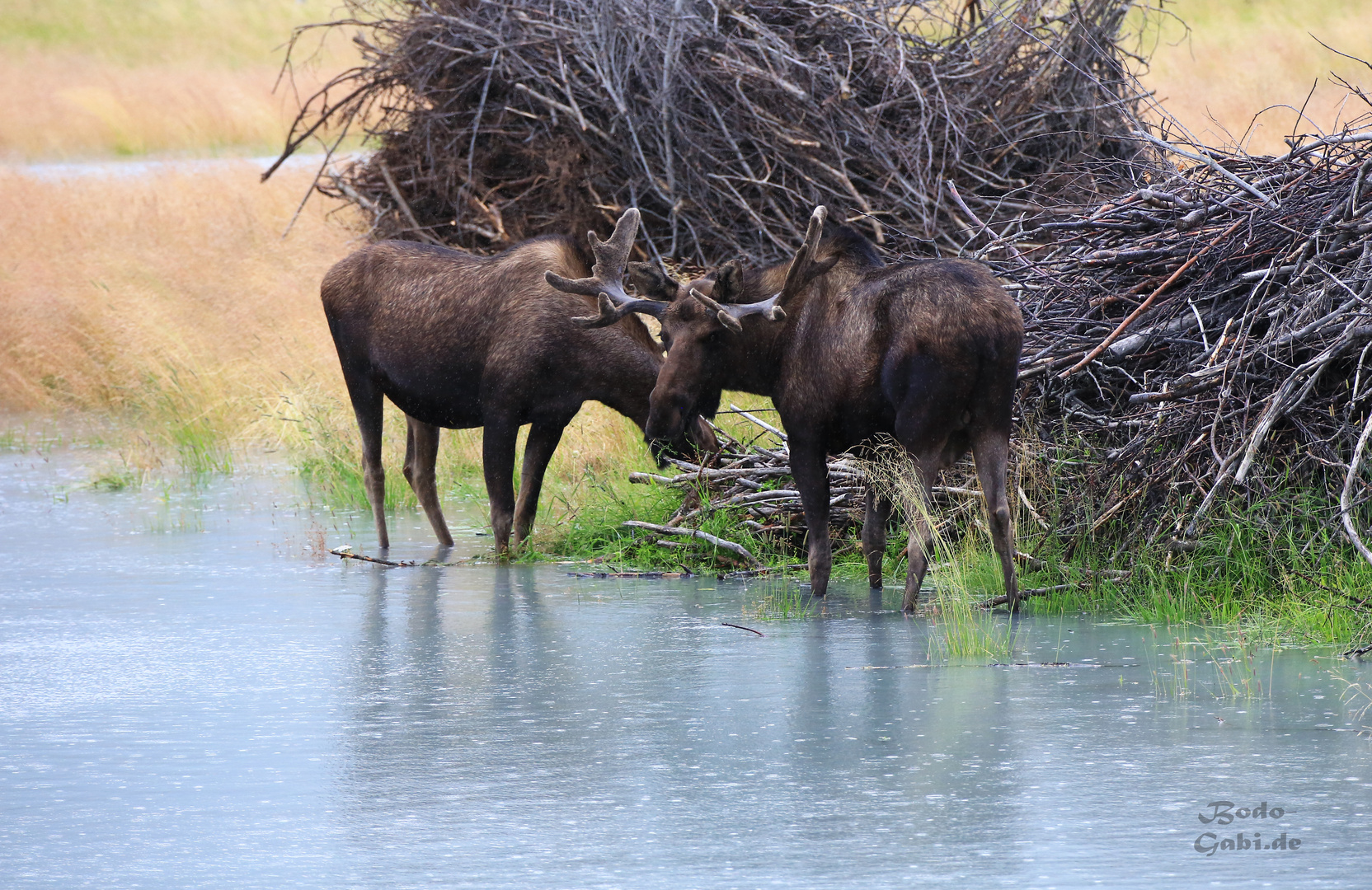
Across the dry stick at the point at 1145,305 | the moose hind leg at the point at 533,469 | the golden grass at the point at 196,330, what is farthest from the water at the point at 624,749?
the golden grass at the point at 196,330

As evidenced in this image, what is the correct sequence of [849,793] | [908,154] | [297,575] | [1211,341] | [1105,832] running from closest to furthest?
[1105,832] < [849,793] < [1211,341] < [297,575] < [908,154]

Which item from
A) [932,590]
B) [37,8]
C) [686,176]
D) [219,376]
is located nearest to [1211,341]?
[932,590]

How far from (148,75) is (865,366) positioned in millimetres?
45872

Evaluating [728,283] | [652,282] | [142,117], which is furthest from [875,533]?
[142,117]

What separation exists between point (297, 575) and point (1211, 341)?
192 inches

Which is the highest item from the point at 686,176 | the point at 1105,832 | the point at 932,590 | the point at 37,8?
the point at 37,8

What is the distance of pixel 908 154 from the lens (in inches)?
563

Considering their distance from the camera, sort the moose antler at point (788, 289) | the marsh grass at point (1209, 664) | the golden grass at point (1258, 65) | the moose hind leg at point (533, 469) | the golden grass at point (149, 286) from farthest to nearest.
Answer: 1. the golden grass at point (1258, 65)
2. the golden grass at point (149, 286)
3. the moose hind leg at point (533, 469)
4. the moose antler at point (788, 289)
5. the marsh grass at point (1209, 664)

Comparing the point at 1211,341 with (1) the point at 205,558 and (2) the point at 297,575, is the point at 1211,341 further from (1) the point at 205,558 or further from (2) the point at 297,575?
(1) the point at 205,558

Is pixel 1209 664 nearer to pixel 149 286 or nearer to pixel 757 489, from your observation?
pixel 757 489

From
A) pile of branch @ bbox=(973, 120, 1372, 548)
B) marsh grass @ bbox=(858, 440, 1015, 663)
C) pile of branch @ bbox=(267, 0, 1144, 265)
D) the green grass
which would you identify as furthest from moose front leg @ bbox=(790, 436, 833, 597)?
the green grass

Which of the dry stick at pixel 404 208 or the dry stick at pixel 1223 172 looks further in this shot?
the dry stick at pixel 404 208

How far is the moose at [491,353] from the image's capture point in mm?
9438

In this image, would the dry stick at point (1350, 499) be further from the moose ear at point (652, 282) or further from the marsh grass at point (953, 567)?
the moose ear at point (652, 282)
